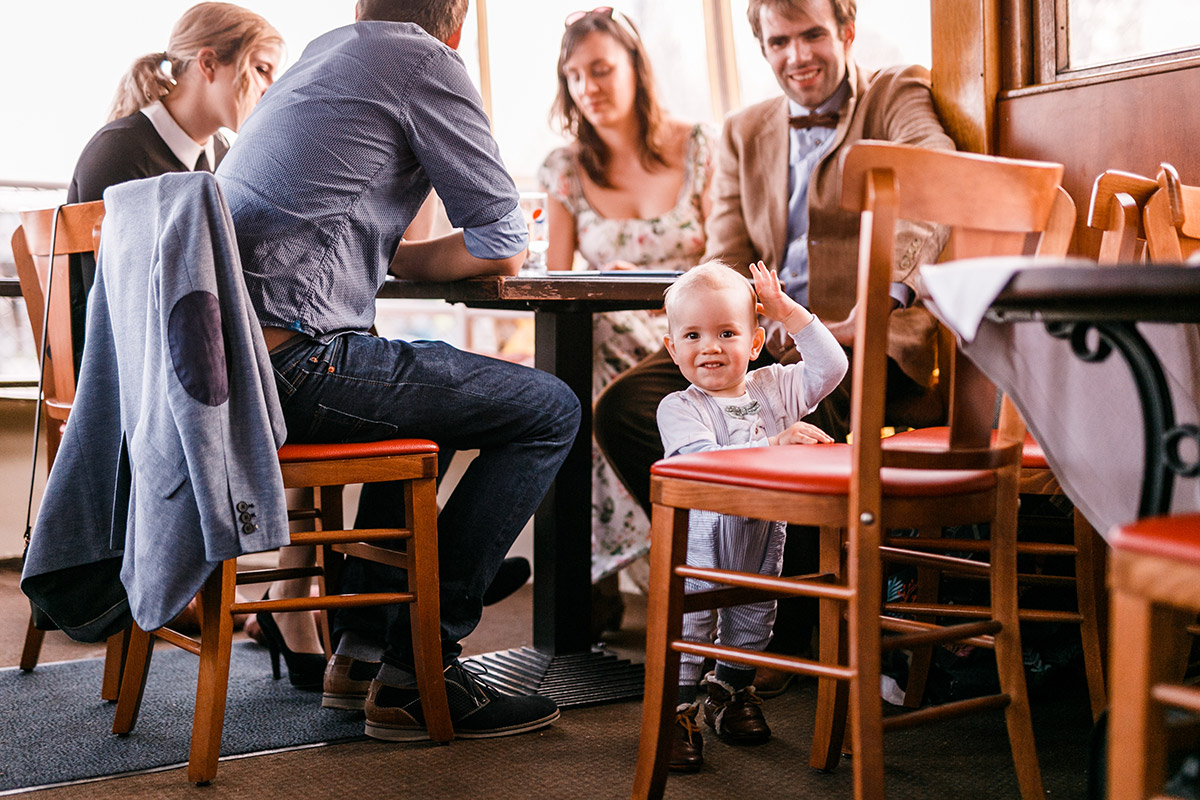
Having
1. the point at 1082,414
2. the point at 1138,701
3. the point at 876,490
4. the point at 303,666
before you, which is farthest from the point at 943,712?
the point at 303,666

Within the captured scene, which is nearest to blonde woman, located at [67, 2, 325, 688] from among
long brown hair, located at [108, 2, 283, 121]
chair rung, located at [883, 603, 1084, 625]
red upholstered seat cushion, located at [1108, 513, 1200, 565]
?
long brown hair, located at [108, 2, 283, 121]

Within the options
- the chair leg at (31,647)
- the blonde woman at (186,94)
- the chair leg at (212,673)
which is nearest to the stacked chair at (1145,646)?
the chair leg at (212,673)

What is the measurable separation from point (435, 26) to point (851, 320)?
40.5 inches

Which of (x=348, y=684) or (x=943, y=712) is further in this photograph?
(x=348, y=684)

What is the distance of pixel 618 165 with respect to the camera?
3.12 meters

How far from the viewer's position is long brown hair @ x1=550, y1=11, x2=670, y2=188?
3.05 m

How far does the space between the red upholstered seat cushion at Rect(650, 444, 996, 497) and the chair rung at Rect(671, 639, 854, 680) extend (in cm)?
21

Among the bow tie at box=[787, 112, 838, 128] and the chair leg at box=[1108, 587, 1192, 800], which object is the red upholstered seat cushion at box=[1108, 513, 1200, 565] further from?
the bow tie at box=[787, 112, 838, 128]

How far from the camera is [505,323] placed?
4.21 meters

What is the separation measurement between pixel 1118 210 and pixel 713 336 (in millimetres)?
651

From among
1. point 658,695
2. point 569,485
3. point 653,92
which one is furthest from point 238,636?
point 653,92

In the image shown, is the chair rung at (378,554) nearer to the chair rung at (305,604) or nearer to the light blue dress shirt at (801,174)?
the chair rung at (305,604)

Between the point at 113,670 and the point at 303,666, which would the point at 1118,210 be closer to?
the point at 303,666

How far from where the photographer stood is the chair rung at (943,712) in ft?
4.31
